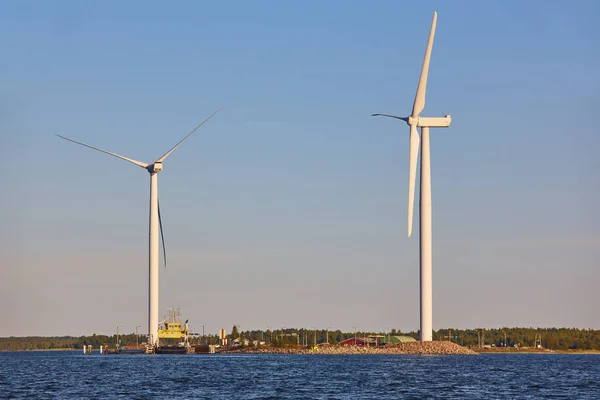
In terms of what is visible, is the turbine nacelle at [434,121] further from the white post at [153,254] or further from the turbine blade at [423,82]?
the white post at [153,254]

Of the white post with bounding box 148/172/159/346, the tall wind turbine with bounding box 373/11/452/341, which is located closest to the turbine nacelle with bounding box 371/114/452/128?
the tall wind turbine with bounding box 373/11/452/341

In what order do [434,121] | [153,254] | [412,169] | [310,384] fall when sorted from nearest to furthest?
[310,384] < [412,169] < [434,121] < [153,254]

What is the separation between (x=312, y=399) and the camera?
83.3 metres

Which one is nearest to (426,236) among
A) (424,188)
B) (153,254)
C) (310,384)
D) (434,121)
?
(424,188)

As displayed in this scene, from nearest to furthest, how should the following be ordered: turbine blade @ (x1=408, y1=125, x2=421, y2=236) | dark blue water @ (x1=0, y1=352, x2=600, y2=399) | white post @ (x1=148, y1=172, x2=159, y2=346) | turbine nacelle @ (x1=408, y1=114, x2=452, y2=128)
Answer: dark blue water @ (x1=0, y1=352, x2=600, y2=399), turbine blade @ (x1=408, y1=125, x2=421, y2=236), turbine nacelle @ (x1=408, y1=114, x2=452, y2=128), white post @ (x1=148, y1=172, x2=159, y2=346)

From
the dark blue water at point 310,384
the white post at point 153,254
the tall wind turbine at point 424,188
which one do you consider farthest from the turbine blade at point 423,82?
the white post at point 153,254

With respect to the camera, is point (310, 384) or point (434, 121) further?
point (434, 121)

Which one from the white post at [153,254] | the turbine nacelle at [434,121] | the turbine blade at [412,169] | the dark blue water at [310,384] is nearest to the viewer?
the dark blue water at [310,384]

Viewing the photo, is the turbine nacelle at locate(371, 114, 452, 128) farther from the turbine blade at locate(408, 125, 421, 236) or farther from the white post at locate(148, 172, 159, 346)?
the white post at locate(148, 172, 159, 346)

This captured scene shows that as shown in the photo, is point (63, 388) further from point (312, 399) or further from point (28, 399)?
point (312, 399)

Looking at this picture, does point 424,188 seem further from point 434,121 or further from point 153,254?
point 153,254

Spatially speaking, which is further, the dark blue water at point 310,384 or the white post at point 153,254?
the white post at point 153,254

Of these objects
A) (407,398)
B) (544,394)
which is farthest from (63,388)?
(544,394)

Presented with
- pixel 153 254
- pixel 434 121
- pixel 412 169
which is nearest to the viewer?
pixel 412 169
